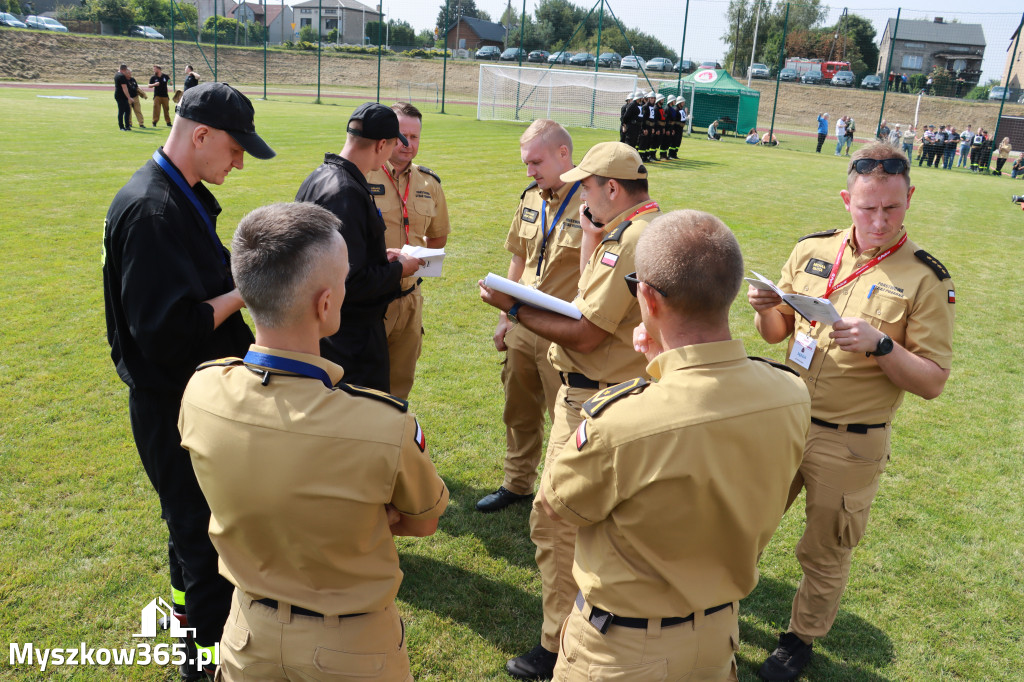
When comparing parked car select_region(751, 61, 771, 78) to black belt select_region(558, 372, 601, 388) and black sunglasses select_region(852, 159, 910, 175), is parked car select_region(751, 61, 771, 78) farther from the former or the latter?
black belt select_region(558, 372, 601, 388)

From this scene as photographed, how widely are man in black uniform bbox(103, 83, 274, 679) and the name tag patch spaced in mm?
2904

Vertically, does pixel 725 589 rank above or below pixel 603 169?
below

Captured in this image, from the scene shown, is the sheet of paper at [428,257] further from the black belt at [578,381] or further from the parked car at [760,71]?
the parked car at [760,71]

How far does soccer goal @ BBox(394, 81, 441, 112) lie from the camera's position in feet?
141

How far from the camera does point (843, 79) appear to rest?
51.3 meters

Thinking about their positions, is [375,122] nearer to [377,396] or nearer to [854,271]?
[377,396]

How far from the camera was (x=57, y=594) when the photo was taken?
3.80 m

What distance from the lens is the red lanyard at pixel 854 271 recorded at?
11.4 ft

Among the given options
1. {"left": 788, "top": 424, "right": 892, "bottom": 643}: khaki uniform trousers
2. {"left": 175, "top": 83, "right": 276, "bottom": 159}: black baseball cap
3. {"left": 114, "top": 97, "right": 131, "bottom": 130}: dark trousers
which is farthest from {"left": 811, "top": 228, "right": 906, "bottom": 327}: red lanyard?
{"left": 114, "top": 97, "right": 131, "bottom": 130}: dark trousers

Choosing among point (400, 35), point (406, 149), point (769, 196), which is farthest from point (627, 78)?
point (400, 35)

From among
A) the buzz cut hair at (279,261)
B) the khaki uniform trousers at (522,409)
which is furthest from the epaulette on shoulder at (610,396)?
the khaki uniform trousers at (522,409)

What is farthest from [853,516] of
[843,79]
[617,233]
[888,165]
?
[843,79]

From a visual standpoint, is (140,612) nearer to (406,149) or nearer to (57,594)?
(57,594)

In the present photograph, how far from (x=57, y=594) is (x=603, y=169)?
147 inches
